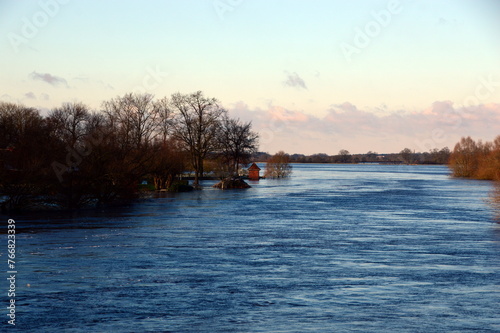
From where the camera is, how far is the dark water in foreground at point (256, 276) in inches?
498

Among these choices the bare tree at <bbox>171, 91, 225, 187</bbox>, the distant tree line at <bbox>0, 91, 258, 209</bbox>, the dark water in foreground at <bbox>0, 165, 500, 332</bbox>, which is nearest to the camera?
the dark water in foreground at <bbox>0, 165, 500, 332</bbox>

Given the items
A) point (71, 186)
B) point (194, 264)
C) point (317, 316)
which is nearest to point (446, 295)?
point (317, 316)

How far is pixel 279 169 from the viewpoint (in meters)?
114

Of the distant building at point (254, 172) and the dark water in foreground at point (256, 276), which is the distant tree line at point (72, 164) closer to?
the dark water in foreground at point (256, 276)

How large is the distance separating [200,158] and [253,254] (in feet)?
195

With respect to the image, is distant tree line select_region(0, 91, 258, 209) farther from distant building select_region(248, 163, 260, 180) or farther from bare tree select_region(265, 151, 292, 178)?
bare tree select_region(265, 151, 292, 178)

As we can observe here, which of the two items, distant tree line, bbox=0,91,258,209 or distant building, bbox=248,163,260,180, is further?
distant building, bbox=248,163,260,180

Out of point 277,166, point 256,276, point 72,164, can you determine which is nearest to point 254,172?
point 277,166

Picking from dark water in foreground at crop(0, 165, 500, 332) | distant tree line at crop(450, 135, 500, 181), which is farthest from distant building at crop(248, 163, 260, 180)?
dark water in foreground at crop(0, 165, 500, 332)

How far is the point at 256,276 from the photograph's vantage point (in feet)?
56.6

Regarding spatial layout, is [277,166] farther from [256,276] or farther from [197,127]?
[256,276]

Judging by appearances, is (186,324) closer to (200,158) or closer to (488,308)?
(488,308)

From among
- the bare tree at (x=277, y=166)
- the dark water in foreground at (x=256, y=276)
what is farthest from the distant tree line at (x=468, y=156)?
the dark water in foreground at (x=256, y=276)

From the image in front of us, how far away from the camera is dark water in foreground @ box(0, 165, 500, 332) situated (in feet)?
41.5
